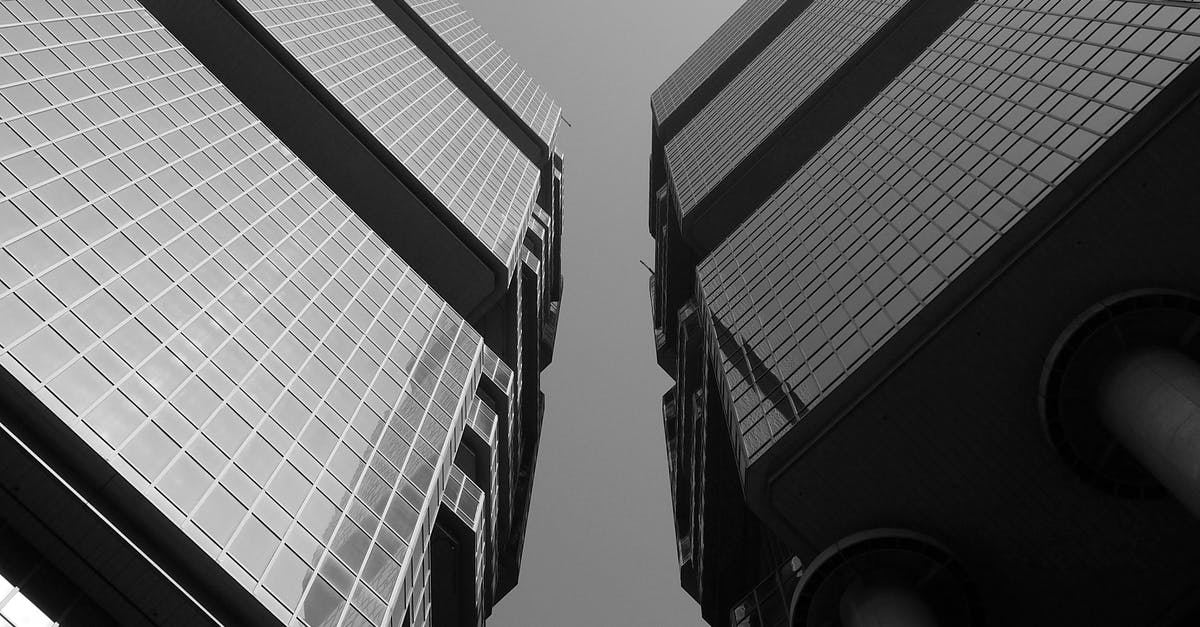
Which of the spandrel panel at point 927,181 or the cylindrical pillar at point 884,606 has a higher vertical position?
the spandrel panel at point 927,181

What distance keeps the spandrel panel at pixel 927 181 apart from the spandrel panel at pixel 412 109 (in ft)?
74.0

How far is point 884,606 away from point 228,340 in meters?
25.6

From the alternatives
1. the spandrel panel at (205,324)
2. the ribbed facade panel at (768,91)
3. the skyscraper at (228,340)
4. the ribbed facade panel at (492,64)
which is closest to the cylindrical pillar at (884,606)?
the skyscraper at (228,340)

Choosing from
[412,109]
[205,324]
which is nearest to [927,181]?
[205,324]

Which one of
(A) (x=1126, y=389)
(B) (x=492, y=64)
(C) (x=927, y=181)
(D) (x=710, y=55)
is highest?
(B) (x=492, y=64)

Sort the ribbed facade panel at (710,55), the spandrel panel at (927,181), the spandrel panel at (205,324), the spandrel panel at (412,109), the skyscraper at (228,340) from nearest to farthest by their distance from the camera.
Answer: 1. the skyscraper at (228,340)
2. the spandrel panel at (205,324)
3. the spandrel panel at (927,181)
4. the spandrel panel at (412,109)
5. the ribbed facade panel at (710,55)

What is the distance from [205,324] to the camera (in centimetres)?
3266

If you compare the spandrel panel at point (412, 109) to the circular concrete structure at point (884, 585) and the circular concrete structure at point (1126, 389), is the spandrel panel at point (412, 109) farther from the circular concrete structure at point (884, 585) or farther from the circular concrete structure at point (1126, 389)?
the circular concrete structure at point (1126, 389)

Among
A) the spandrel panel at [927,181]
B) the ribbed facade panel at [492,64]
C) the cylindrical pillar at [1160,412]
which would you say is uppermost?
the ribbed facade panel at [492,64]

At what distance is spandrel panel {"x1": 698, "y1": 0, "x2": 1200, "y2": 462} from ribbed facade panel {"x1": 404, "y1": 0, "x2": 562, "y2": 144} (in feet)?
187

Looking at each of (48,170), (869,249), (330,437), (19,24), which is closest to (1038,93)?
(869,249)

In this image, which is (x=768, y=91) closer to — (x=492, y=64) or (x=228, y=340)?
(x=492, y=64)

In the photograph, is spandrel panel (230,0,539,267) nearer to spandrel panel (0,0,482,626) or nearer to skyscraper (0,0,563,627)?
skyscraper (0,0,563,627)

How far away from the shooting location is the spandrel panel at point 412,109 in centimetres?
6350
